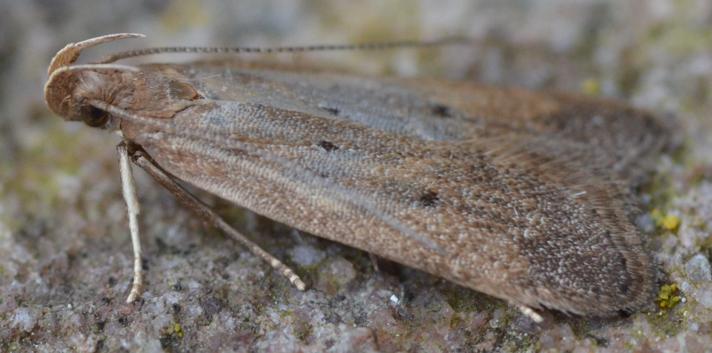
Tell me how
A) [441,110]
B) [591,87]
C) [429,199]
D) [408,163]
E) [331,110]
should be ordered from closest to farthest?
[429,199] < [408,163] < [331,110] < [441,110] < [591,87]

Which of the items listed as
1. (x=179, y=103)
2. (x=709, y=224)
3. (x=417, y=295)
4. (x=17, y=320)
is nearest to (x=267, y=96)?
(x=179, y=103)

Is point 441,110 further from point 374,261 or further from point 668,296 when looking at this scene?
point 668,296

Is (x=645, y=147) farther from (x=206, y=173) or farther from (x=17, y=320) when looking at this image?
(x=17, y=320)

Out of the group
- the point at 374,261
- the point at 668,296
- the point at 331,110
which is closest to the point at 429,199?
the point at 374,261

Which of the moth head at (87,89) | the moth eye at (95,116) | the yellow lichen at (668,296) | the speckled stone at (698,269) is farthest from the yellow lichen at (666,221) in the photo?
the moth eye at (95,116)

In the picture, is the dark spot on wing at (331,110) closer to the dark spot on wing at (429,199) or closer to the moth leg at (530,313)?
the dark spot on wing at (429,199)

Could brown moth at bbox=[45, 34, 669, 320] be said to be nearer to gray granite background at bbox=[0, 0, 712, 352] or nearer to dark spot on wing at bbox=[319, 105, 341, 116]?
dark spot on wing at bbox=[319, 105, 341, 116]
